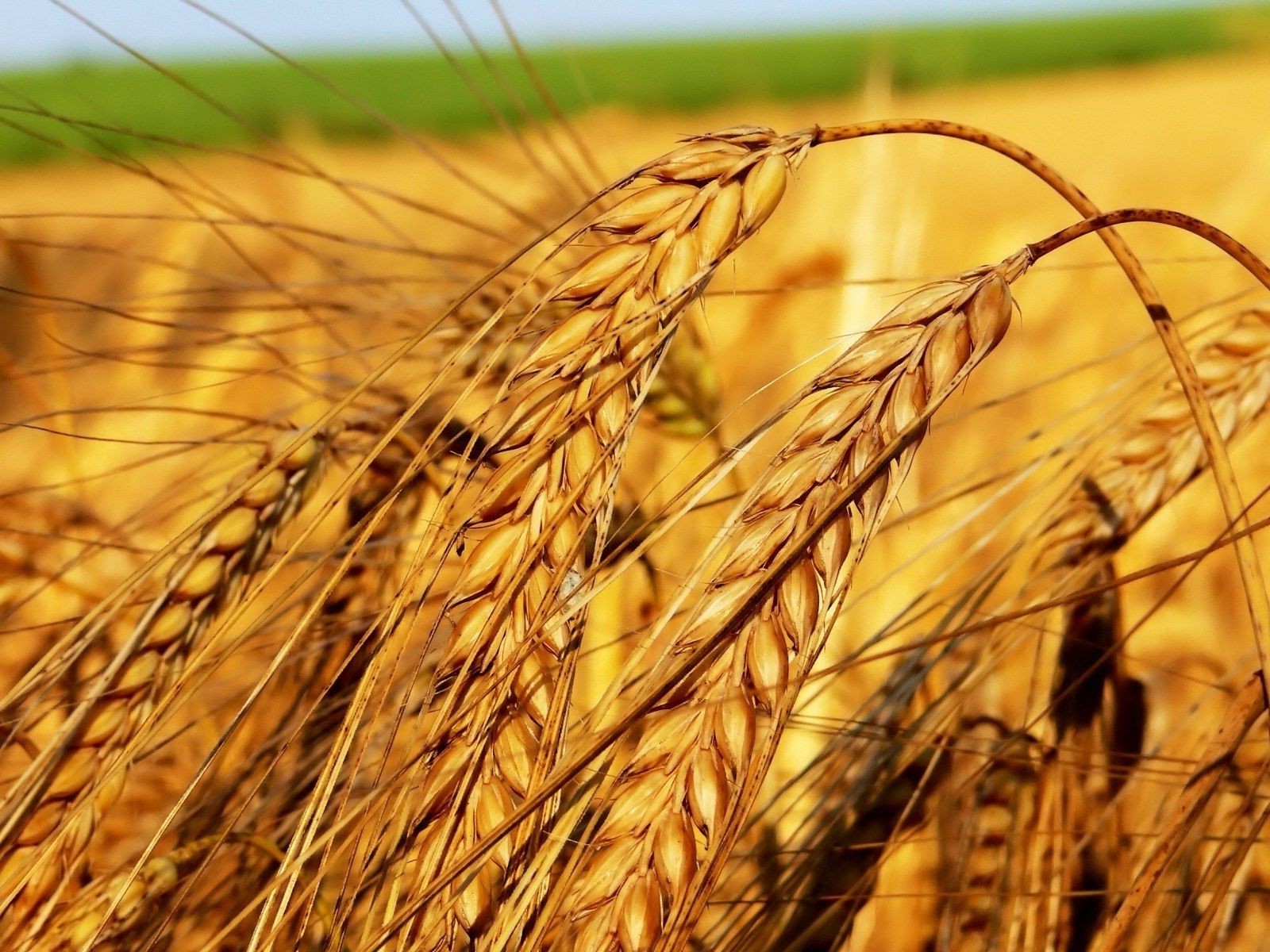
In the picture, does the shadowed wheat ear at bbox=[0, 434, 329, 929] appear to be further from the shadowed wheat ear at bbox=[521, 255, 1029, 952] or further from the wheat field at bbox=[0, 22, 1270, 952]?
the shadowed wheat ear at bbox=[521, 255, 1029, 952]

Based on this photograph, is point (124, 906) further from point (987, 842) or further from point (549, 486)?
point (987, 842)

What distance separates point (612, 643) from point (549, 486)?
2.8 inches

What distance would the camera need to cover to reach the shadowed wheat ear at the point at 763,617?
0.44 m

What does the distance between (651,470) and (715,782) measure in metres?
1.55

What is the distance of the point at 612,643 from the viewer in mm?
483

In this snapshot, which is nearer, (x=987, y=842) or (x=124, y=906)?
(x=124, y=906)

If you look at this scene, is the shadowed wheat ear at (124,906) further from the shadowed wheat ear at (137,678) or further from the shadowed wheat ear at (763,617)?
the shadowed wheat ear at (763,617)

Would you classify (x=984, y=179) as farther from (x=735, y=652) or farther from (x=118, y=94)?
(x=118, y=94)

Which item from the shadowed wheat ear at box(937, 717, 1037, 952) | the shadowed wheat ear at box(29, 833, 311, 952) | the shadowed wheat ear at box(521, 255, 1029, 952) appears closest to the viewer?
the shadowed wheat ear at box(521, 255, 1029, 952)

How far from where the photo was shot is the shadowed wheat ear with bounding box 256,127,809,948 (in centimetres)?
46

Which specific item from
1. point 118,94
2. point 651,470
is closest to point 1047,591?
point 651,470

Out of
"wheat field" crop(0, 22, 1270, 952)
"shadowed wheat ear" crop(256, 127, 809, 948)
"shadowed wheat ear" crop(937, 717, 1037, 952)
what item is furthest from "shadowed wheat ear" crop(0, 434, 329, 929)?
"shadowed wheat ear" crop(937, 717, 1037, 952)

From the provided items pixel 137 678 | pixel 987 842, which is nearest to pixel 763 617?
pixel 137 678

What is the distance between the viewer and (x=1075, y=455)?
71 cm
